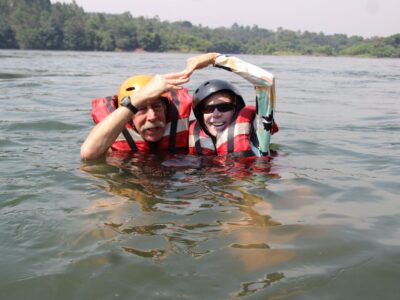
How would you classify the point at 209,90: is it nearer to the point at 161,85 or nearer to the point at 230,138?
the point at 230,138

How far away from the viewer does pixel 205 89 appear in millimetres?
5238

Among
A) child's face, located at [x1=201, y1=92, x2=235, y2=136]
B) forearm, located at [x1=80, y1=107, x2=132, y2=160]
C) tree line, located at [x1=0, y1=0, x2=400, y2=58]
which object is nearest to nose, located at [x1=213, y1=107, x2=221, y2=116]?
child's face, located at [x1=201, y1=92, x2=235, y2=136]

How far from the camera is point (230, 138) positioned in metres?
5.38

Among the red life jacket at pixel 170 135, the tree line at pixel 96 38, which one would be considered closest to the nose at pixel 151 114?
the red life jacket at pixel 170 135

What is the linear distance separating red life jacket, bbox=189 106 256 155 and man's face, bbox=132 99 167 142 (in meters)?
0.40

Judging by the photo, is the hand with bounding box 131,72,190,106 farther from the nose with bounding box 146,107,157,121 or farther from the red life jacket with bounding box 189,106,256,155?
the red life jacket with bounding box 189,106,256,155

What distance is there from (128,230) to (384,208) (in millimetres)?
2240

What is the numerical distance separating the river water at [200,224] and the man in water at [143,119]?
0.21 m

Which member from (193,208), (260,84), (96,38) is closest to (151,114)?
(260,84)

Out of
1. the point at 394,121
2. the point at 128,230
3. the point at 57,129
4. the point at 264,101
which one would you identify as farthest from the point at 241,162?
the point at 394,121

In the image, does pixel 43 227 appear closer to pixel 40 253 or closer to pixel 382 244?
pixel 40 253

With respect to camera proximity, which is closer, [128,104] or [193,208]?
[193,208]

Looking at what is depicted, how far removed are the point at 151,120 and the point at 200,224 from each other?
1867mm

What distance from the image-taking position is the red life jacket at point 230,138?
532cm
